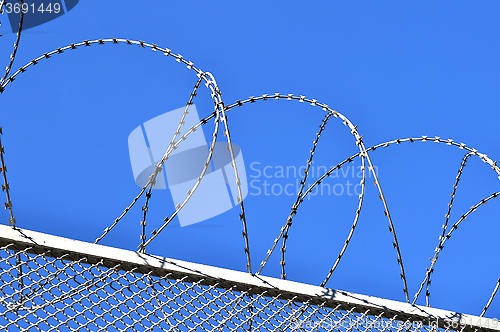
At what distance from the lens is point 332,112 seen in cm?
518

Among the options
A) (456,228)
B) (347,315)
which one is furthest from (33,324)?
(456,228)

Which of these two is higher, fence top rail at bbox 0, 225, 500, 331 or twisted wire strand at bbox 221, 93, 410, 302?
twisted wire strand at bbox 221, 93, 410, 302

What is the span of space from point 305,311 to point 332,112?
2.06 m

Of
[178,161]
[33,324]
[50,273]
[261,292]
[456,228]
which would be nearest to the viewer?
[33,324]

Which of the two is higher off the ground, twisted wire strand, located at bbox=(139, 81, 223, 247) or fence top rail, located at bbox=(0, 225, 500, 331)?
twisted wire strand, located at bbox=(139, 81, 223, 247)

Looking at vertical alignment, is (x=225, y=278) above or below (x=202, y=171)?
below

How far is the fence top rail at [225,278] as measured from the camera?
13.0 ft

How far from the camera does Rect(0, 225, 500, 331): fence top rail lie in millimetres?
3949

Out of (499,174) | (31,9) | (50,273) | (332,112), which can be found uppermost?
(31,9)

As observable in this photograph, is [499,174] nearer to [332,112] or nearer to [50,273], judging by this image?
[332,112]

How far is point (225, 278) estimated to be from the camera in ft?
14.2

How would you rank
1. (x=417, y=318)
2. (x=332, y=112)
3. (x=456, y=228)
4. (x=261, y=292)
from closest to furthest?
(x=261, y=292), (x=417, y=318), (x=332, y=112), (x=456, y=228)

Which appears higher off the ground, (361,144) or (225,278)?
(361,144)

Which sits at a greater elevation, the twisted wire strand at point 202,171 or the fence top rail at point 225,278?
the twisted wire strand at point 202,171
